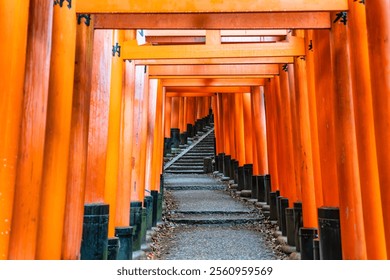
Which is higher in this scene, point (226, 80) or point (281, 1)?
point (226, 80)

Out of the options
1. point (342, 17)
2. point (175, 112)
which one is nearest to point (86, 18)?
point (342, 17)

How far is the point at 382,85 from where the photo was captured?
293cm

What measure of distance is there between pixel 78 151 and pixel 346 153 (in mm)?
2409

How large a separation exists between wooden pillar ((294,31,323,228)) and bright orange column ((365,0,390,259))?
10.2ft

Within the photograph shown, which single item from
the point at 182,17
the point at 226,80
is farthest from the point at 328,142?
the point at 226,80

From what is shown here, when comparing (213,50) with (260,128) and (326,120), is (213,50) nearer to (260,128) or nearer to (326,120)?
(326,120)

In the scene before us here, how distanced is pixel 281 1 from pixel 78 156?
2181 millimetres

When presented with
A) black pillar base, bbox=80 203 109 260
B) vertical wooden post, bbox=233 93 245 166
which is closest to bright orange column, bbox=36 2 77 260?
black pillar base, bbox=80 203 109 260

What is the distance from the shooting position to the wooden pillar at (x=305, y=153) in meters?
6.20

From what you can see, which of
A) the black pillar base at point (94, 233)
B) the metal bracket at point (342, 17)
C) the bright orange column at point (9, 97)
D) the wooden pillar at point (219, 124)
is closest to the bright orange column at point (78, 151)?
the black pillar base at point (94, 233)

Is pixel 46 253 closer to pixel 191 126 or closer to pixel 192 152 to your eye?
pixel 192 152

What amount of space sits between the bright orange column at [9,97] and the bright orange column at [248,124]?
34.2ft

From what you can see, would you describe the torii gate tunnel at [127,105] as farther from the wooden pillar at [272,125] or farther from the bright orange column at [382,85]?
the wooden pillar at [272,125]
